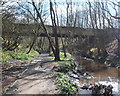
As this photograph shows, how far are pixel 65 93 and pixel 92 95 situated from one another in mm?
2282

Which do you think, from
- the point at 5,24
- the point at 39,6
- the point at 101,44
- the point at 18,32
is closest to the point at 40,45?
the point at 39,6

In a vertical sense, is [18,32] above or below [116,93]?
above

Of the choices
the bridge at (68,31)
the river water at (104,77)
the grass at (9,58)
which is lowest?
the river water at (104,77)

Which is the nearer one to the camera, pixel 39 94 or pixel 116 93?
pixel 39 94

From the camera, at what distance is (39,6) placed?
93.1 ft

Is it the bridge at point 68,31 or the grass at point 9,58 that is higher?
the bridge at point 68,31

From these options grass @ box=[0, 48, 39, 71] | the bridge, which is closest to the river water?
the bridge

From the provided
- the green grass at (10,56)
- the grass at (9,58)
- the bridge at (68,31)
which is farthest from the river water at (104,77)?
the green grass at (10,56)

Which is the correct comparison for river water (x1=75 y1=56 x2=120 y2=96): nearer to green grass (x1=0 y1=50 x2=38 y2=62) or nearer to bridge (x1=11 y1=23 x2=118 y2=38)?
bridge (x1=11 y1=23 x2=118 y2=38)

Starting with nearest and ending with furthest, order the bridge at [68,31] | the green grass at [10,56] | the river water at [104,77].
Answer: the river water at [104,77]
the green grass at [10,56]
the bridge at [68,31]

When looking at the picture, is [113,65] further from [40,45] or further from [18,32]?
[40,45]

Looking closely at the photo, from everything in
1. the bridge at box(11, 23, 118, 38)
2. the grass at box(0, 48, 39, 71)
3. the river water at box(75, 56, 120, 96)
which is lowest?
the river water at box(75, 56, 120, 96)

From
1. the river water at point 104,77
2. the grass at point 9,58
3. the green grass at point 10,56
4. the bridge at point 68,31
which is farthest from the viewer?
the bridge at point 68,31

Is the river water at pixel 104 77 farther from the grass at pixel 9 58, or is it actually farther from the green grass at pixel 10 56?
the green grass at pixel 10 56
